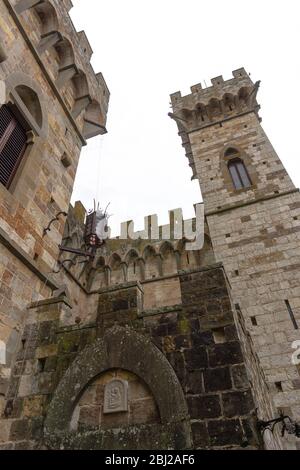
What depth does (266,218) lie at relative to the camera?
1051 cm

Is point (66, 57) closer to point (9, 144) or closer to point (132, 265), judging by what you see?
point (9, 144)

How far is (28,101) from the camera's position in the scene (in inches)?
281

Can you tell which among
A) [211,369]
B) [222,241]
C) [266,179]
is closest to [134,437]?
[211,369]

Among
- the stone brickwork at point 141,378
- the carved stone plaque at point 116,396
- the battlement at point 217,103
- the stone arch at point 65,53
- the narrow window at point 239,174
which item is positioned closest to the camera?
the stone brickwork at point 141,378

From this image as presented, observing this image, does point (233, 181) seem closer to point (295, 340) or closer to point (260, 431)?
point (295, 340)

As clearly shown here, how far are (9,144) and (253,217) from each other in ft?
24.9

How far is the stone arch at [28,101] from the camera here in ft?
20.7

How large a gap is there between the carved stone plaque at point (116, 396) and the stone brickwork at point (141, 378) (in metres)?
0.06

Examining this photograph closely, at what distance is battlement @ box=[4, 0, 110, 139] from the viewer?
7.57m

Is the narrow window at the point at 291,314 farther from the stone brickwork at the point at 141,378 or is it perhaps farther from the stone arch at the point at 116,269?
the stone arch at the point at 116,269

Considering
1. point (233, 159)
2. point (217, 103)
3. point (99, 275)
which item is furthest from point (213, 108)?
point (99, 275)

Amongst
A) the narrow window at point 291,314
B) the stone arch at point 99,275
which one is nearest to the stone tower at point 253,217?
the narrow window at point 291,314

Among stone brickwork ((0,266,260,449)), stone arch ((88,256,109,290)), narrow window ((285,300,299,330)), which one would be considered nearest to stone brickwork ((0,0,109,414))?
stone brickwork ((0,266,260,449))

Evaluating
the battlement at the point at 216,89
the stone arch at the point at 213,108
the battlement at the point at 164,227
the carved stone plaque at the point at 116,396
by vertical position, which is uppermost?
the battlement at the point at 216,89
